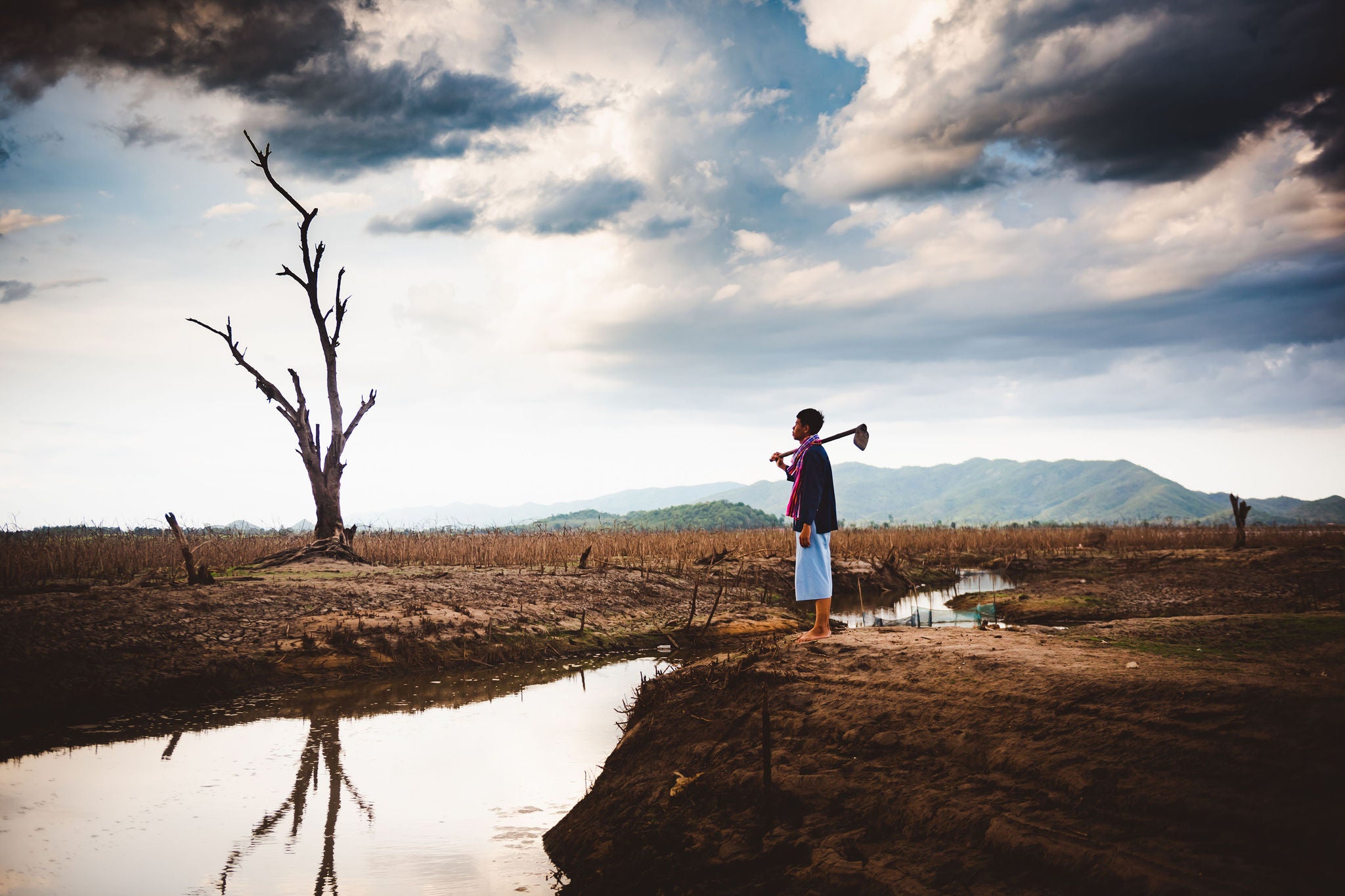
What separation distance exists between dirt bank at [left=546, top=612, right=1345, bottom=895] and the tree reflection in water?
1483mm

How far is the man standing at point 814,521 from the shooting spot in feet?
23.2

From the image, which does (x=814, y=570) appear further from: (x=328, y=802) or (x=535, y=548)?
(x=535, y=548)

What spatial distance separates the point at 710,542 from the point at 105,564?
1557 cm

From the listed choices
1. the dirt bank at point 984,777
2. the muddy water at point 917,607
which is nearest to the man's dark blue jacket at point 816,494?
the dirt bank at point 984,777

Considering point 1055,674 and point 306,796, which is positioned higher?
point 1055,674

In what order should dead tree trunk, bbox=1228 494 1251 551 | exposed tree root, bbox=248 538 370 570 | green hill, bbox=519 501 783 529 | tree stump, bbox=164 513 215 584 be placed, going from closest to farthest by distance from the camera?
tree stump, bbox=164 513 215 584 < exposed tree root, bbox=248 538 370 570 < dead tree trunk, bbox=1228 494 1251 551 < green hill, bbox=519 501 783 529

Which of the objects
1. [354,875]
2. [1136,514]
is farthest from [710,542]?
[1136,514]

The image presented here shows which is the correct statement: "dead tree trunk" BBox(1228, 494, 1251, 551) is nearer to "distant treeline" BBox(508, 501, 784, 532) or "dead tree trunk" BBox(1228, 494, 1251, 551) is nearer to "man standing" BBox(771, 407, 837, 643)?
"man standing" BBox(771, 407, 837, 643)

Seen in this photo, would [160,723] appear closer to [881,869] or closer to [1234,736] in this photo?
[881,869]

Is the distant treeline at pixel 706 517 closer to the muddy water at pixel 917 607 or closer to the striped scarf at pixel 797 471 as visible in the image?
the muddy water at pixel 917 607

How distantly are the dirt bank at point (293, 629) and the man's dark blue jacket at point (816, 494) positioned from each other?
4362 mm

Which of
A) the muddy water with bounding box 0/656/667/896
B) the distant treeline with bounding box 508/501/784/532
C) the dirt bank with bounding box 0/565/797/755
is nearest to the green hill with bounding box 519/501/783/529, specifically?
the distant treeline with bounding box 508/501/784/532

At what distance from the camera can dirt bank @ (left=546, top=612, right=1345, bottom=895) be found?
112 inches

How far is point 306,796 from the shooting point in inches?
254
